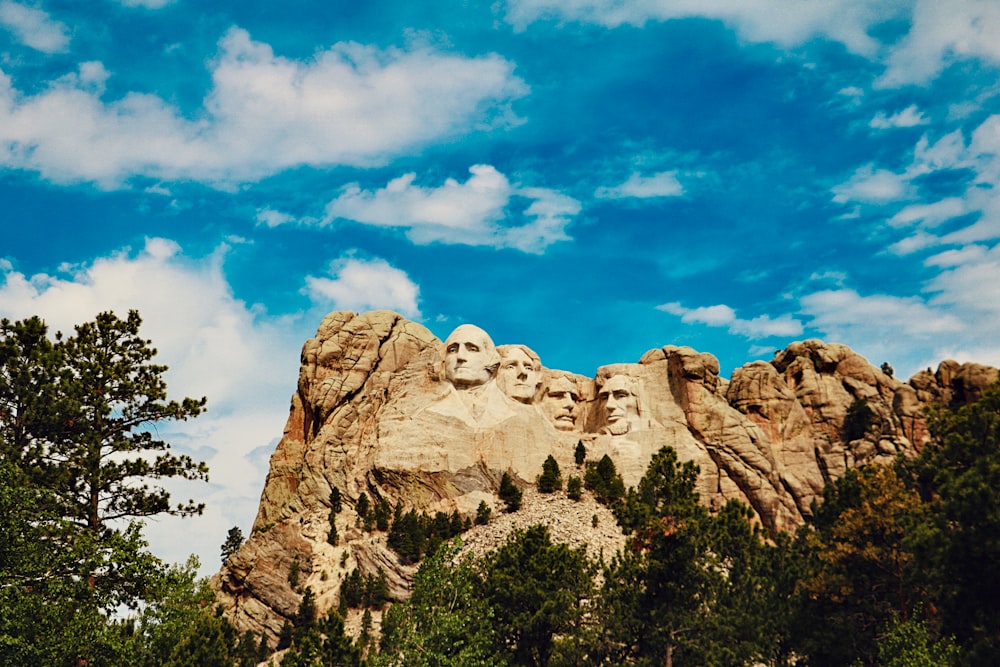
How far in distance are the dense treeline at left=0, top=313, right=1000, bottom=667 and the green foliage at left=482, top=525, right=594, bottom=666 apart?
88 mm

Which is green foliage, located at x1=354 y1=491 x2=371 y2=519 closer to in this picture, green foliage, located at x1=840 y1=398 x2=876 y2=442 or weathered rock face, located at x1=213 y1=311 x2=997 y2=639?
weathered rock face, located at x1=213 y1=311 x2=997 y2=639

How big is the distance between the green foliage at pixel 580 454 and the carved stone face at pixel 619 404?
3.27m

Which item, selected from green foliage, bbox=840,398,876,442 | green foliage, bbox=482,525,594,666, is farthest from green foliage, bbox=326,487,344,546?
green foliage, bbox=840,398,876,442

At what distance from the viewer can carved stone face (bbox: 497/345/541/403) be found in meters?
76.2

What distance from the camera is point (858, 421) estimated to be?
244 ft

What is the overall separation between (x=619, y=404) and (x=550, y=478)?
1000 centimetres

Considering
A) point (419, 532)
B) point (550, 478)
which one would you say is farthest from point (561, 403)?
point (419, 532)

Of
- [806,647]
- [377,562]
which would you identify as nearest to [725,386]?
[377,562]

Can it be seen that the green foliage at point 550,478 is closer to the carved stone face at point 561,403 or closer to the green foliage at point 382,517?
the carved stone face at point 561,403

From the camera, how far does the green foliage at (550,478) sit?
70062mm

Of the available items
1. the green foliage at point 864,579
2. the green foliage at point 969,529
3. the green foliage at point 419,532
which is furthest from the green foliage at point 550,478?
the green foliage at point 969,529

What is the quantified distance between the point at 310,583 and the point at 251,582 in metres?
3.40

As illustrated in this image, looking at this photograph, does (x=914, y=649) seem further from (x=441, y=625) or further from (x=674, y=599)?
(x=441, y=625)

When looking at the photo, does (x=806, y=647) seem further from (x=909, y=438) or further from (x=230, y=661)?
(x=909, y=438)
